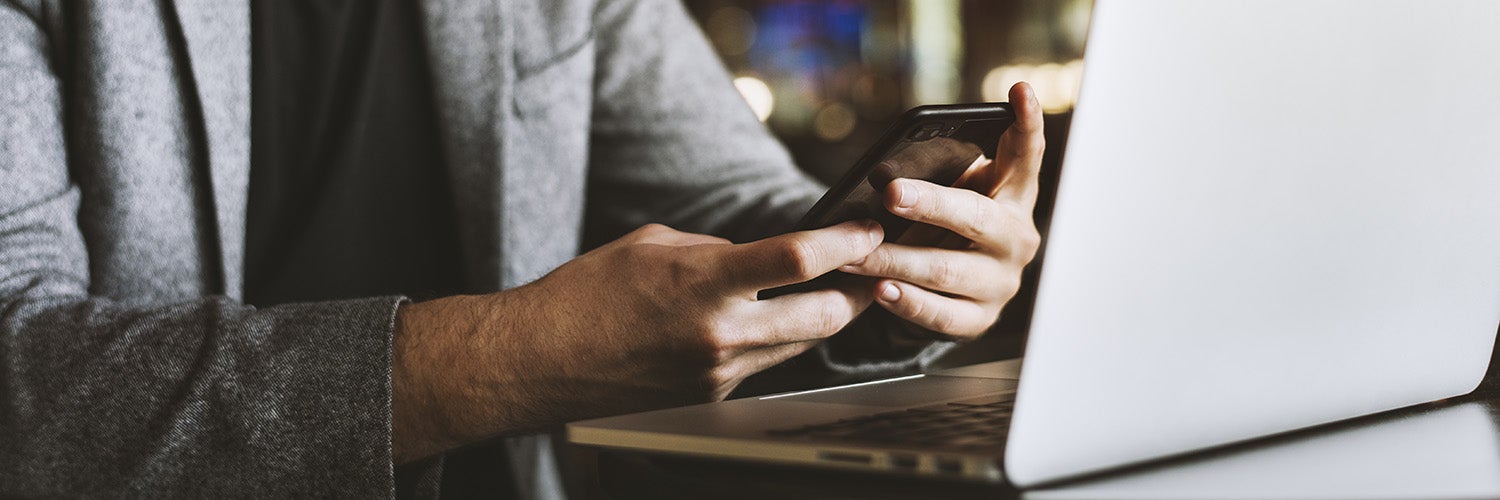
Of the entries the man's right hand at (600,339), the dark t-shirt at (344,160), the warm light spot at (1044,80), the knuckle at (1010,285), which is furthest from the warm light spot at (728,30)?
the man's right hand at (600,339)

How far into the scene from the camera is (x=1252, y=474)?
367mm

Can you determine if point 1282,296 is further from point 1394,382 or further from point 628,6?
point 628,6

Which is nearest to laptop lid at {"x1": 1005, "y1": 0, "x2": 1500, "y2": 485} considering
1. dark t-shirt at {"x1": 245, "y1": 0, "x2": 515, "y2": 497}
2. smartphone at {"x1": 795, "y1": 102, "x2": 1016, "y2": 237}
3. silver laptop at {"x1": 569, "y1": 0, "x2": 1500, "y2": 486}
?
silver laptop at {"x1": 569, "y1": 0, "x2": 1500, "y2": 486}

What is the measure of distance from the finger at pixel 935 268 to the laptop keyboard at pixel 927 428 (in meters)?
0.11

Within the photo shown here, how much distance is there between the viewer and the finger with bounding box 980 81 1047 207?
64 centimetres

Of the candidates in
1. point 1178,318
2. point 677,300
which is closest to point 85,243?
point 677,300

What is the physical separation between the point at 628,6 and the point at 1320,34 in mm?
931

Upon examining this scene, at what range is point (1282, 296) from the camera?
407 millimetres

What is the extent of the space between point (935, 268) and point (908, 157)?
12 centimetres

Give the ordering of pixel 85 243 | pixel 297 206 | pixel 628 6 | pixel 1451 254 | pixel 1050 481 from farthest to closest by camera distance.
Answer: pixel 628 6 → pixel 297 206 → pixel 85 243 → pixel 1451 254 → pixel 1050 481

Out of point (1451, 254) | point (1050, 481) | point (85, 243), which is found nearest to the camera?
point (1050, 481)

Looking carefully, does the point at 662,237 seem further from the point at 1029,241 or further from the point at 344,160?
the point at 344,160

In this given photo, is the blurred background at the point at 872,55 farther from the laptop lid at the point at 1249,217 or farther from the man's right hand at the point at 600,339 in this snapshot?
the laptop lid at the point at 1249,217

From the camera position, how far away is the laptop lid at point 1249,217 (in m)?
0.35
